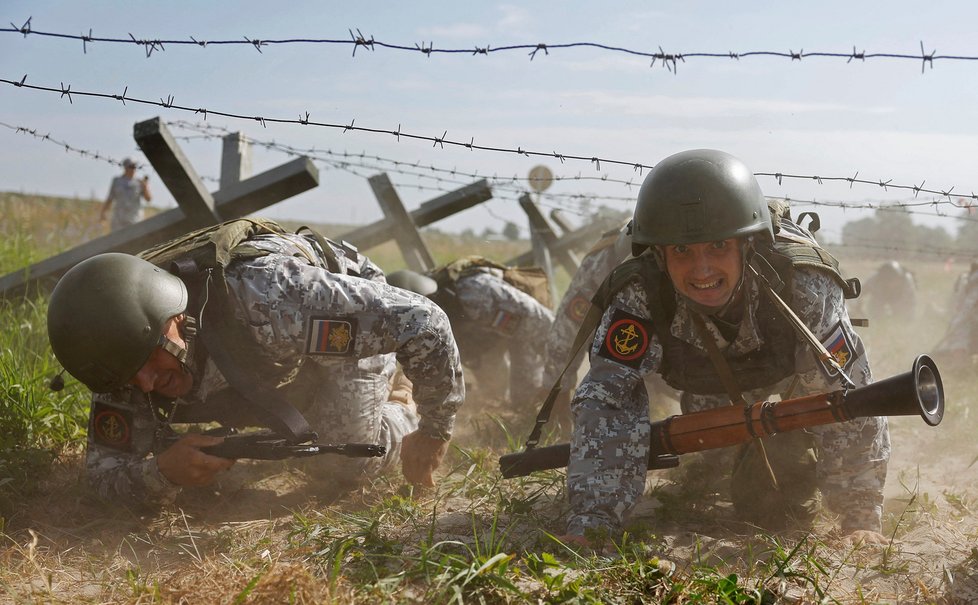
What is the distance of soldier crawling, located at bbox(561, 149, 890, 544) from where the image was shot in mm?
→ 3158

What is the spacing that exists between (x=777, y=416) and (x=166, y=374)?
7.71 ft

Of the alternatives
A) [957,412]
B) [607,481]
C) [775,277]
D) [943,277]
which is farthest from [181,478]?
[943,277]

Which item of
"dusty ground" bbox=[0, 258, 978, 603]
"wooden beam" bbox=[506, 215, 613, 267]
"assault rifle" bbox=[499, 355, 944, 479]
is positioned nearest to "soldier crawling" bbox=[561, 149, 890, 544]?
"assault rifle" bbox=[499, 355, 944, 479]

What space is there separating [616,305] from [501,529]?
3.24 ft

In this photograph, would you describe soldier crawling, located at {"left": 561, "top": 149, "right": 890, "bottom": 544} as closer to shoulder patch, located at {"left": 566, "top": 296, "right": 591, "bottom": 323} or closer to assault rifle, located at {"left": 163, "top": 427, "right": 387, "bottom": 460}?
assault rifle, located at {"left": 163, "top": 427, "right": 387, "bottom": 460}

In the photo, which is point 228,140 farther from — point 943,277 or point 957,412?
point 943,277

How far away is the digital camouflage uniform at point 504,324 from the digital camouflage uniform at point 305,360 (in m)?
1.35

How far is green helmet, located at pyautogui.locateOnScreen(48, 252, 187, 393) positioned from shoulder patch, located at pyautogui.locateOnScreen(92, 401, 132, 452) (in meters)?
0.37

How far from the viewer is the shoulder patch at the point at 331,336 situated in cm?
350

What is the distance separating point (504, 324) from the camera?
544cm

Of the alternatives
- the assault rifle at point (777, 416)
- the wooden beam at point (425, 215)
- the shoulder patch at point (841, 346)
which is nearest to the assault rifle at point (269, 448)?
the assault rifle at point (777, 416)

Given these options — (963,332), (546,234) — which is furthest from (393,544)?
(963,332)

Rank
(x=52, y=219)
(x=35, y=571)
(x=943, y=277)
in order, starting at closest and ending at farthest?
(x=35, y=571) → (x=52, y=219) → (x=943, y=277)

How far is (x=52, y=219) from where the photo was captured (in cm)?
1644
